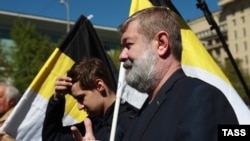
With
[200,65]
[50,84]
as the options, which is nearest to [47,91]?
[50,84]

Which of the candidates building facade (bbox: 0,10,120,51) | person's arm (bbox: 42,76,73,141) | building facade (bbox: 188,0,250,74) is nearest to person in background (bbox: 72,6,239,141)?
person's arm (bbox: 42,76,73,141)

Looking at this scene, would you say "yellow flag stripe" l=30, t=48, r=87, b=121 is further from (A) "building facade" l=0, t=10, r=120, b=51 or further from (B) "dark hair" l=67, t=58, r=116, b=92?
(A) "building facade" l=0, t=10, r=120, b=51

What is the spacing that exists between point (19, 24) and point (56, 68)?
22749 millimetres

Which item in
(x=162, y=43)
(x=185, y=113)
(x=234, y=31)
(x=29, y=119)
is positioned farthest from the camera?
→ (x=234, y=31)

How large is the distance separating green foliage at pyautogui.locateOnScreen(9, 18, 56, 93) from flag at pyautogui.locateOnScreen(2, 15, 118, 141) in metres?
20.5

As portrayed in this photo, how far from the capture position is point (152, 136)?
1.92m

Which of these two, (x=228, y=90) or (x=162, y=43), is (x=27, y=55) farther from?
(x=162, y=43)

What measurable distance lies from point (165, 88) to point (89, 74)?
1151 millimetres

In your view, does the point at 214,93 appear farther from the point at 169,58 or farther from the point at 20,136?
the point at 20,136

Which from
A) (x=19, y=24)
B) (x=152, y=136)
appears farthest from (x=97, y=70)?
(x=19, y=24)

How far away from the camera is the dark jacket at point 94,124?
301 centimetres

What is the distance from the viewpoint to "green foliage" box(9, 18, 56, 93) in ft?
81.9

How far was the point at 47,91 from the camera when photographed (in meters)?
4.28

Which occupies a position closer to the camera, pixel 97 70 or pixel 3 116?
pixel 97 70
